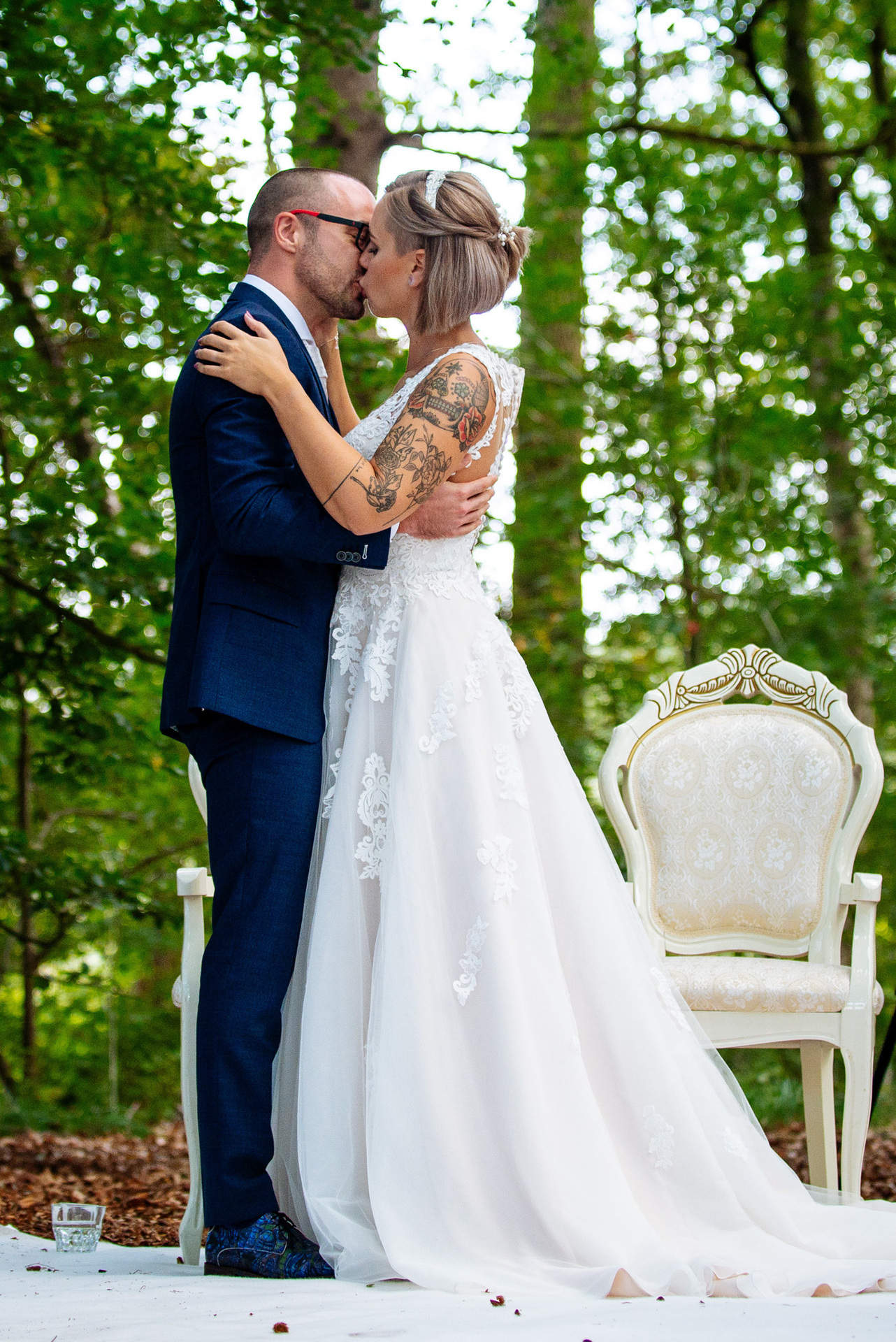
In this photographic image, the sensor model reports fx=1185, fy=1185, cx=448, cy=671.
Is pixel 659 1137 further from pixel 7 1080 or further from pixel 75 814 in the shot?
pixel 75 814

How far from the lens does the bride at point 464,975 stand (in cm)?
210

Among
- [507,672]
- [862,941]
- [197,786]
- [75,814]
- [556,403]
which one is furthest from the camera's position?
[556,403]

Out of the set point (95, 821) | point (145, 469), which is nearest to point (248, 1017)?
point (145, 469)

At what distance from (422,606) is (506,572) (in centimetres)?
411

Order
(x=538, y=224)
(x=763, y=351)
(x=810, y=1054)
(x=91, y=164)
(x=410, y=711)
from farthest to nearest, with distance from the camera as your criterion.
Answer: (x=538, y=224)
(x=763, y=351)
(x=91, y=164)
(x=810, y=1054)
(x=410, y=711)

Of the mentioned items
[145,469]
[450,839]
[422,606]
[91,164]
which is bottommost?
[450,839]

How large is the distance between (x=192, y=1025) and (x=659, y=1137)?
1.05 meters

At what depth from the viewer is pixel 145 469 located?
4.82m

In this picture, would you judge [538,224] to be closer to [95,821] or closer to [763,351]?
[763,351]

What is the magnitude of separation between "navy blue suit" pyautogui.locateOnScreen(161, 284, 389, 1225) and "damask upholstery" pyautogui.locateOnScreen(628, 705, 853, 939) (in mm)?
1469

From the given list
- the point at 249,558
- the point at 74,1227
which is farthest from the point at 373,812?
the point at 74,1227

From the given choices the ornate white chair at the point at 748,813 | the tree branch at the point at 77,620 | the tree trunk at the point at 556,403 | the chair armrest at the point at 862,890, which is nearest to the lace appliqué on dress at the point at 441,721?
the ornate white chair at the point at 748,813

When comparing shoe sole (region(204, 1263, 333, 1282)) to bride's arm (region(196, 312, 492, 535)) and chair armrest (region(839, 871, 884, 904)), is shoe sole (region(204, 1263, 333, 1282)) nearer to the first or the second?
bride's arm (region(196, 312, 492, 535))

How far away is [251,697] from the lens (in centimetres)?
232
